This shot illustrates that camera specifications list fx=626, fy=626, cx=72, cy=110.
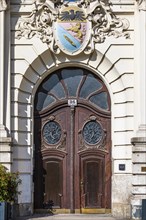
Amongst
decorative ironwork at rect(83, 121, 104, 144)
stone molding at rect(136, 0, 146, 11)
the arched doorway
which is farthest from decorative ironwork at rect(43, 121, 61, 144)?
stone molding at rect(136, 0, 146, 11)

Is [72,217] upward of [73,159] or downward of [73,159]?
downward

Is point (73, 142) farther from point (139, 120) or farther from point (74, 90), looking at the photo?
point (139, 120)

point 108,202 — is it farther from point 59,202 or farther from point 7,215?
point 7,215

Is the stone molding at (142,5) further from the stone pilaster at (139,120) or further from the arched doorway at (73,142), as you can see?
the arched doorway at (73,142)

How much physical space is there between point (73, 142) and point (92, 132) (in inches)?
29.3

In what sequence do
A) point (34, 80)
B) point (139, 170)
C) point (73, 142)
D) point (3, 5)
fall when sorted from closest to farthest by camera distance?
1. point (139, 170)
2. point (3, 5)
3. point (34, 80)
4. point (73, 142)

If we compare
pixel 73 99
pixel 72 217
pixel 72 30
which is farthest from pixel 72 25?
pixel 72 217

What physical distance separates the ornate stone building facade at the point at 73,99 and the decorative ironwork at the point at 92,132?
0.11 ft

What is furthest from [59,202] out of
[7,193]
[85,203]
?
[7,193]

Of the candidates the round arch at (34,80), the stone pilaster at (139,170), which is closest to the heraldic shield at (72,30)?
the round arch at (34,80)

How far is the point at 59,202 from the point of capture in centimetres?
2120

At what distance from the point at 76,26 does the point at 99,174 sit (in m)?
5.05

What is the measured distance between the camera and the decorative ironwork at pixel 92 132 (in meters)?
21.4

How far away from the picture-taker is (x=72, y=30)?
68.4 feet
